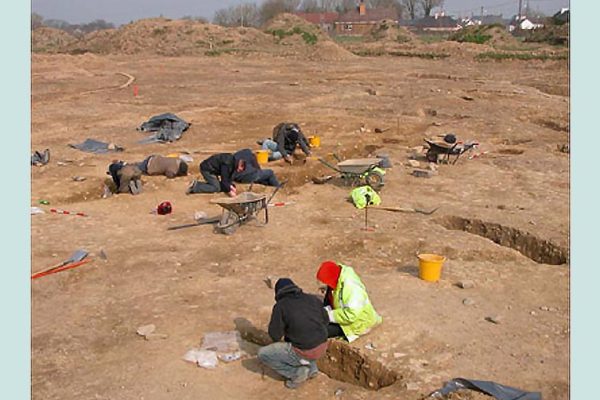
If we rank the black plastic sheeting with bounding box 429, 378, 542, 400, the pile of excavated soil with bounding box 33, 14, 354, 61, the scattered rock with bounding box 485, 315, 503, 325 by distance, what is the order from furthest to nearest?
the pile of excavated soil with bounding box 33, 14, 354, 61
the scattered rock with bounding box 485, 315, 503, 325
the black plastic sheeting with bounding box 429, 378, 542, 400

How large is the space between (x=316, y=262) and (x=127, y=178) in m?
4.67

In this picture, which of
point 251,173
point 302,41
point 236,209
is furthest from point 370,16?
point 236,209

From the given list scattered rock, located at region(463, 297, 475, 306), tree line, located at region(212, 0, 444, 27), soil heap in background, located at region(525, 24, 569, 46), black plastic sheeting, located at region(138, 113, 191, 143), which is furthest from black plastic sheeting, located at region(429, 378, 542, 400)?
tree line, located at region(212, 0, 444, 27)

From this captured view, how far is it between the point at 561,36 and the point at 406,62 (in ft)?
52.8

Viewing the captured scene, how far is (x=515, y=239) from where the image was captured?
30.6 ft

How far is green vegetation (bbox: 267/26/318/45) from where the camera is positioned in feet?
166

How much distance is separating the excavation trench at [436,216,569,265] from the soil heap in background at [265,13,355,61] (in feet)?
105

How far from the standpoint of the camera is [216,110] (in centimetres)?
1983

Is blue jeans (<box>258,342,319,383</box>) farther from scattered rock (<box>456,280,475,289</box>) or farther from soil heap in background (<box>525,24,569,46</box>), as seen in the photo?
soil heap in background (<box>525,24,569,46</box>)

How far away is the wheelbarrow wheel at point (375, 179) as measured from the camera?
11.2 meters

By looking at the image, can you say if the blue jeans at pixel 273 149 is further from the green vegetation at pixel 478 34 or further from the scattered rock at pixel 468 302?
the green vegetation at pixel 478 34

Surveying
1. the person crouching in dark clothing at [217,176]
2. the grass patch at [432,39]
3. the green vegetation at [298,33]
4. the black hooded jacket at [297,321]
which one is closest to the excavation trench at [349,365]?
the black hooded jacket at [297,321]

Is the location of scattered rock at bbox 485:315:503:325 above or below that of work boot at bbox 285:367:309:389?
above

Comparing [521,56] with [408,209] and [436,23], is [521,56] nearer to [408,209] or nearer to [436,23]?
[408,209]
